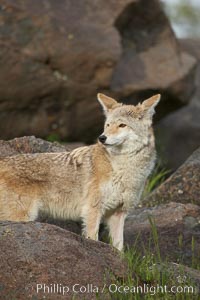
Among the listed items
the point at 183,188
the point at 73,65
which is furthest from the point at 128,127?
the point at 73,65

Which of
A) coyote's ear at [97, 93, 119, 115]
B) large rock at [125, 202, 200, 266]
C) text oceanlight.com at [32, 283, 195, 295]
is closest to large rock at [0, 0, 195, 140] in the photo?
coyote's ear at [97, 93, 119, 115]

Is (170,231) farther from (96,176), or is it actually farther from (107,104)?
(107,104)

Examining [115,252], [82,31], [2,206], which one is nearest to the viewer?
[115,252]

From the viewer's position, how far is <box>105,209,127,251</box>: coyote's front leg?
31.6 feet

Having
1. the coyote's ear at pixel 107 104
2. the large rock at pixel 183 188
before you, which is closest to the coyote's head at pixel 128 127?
the coyote's ear at pixel 107 104

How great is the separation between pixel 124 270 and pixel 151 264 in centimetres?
48

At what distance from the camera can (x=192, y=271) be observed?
7.81 meters

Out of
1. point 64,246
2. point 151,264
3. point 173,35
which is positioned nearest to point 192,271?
point 151,264

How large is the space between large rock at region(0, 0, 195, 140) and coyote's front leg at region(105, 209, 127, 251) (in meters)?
5.43

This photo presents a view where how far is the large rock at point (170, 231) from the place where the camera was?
9.62 metres

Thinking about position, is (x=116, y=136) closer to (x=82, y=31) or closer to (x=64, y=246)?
(x=64, y=246)

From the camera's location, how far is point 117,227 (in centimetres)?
966

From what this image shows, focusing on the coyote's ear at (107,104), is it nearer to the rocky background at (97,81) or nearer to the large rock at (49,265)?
the rocky background at (97,81)

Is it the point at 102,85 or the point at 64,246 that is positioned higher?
the point at 102,85
